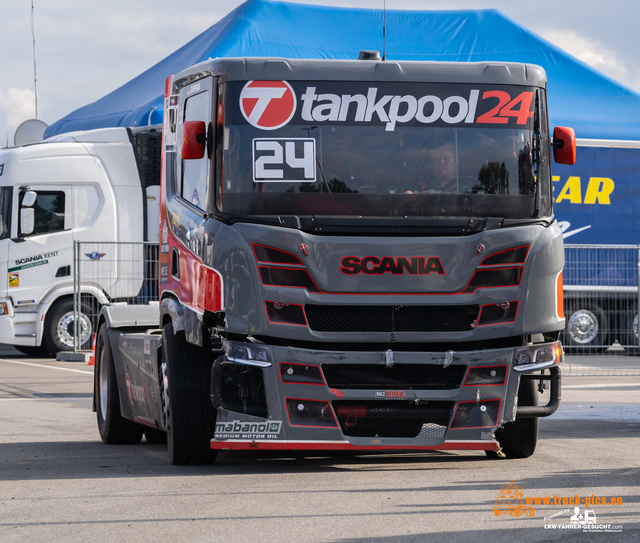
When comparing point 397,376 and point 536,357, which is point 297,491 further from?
point 536,357

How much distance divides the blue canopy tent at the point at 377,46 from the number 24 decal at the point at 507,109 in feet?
49.2

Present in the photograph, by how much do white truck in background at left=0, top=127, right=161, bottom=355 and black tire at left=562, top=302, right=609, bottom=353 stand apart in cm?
798

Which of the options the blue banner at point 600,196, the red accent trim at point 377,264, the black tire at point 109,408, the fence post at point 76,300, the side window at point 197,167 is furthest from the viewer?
the blue banner at point 600,196

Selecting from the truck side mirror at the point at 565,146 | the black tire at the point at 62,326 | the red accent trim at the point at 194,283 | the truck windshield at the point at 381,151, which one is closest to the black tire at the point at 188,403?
the red accent trim at the point at 194,283

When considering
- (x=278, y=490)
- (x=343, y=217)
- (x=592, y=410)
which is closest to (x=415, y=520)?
(x=278, y=490)

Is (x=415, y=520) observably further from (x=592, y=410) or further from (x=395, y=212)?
(x=592, y=410)

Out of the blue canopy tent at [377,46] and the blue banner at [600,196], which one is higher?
the blue canopy tent at [377,46]

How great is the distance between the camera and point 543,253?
23.7 ft

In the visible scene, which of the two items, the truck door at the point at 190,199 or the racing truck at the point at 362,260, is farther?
the truck door at the point at 190,199

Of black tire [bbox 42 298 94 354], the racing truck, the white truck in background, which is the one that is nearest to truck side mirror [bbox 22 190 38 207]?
the white truck in background

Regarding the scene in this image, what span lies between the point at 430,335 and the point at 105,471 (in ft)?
8.08

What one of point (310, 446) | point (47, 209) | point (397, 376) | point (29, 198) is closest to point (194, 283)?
point (310, 446)

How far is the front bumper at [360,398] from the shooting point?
6969 millimetres

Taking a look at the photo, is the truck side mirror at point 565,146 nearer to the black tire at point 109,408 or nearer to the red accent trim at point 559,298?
the red accent trim at point 559,298
